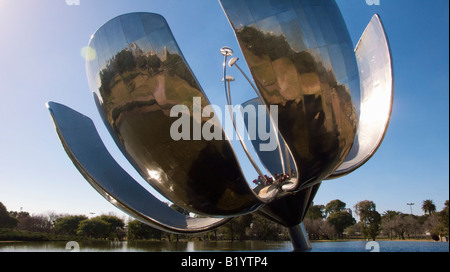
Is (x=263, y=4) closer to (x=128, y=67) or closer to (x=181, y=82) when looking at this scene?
(x=181, y=82)

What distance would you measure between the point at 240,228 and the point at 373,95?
124ft

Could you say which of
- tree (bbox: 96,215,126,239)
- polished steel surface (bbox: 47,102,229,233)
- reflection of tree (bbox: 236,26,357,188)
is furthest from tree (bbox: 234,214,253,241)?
reflection of tree (bbox: 236,26,357,188)

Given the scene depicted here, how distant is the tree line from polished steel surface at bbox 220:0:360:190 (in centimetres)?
3513

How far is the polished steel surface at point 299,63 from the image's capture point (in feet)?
18.0

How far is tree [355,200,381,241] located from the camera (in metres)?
50.5

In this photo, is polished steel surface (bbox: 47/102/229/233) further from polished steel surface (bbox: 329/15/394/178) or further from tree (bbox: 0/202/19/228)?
tree (bbox: 0/202/19/228)

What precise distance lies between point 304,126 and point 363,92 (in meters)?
4.74

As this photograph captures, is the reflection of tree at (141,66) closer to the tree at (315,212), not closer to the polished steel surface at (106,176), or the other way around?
the polished steel surface at (106,176)

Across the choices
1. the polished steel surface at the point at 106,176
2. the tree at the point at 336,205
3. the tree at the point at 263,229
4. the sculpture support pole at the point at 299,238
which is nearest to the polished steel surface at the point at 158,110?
the polished steel surface at the point at 106,176

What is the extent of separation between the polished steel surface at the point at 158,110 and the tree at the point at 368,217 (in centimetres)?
5098

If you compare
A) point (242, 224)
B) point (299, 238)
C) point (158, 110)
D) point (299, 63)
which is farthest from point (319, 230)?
point (158, 110)

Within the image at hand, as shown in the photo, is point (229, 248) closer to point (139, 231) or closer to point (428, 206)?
point (139, 231)

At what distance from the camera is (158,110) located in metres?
5.81
